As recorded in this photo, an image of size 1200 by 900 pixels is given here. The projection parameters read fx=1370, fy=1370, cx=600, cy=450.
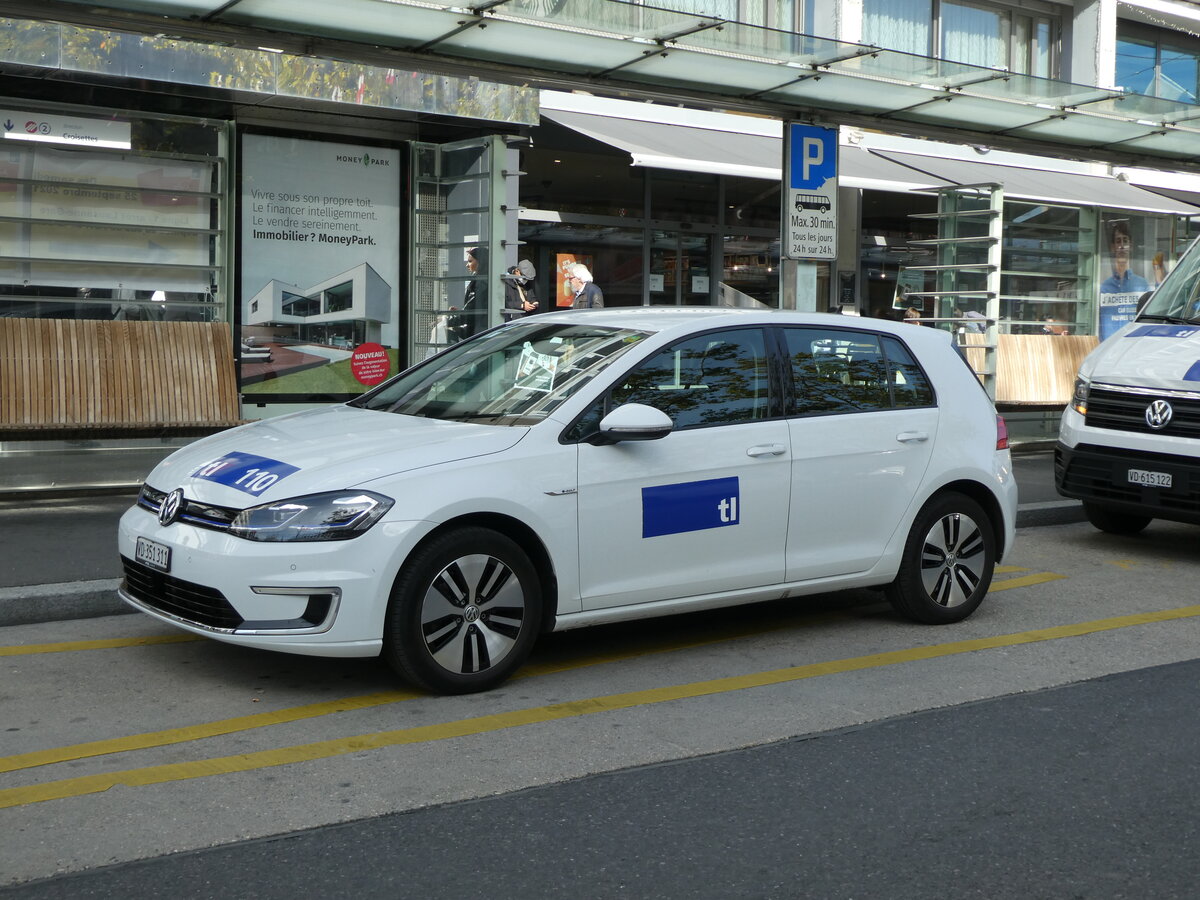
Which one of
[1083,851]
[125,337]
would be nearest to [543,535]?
[1083,851]

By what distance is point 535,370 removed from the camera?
20.0 feet

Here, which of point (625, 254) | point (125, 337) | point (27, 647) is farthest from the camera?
point (625, 254)

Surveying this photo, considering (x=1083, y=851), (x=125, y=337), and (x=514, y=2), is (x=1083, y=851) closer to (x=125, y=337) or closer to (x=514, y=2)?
(x=514, y=2)

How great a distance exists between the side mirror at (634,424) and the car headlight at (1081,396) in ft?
15.1

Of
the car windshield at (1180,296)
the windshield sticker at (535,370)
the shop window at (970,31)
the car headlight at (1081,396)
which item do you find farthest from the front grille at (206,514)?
the shop window at (970,31)

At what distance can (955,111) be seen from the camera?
12.7 meters

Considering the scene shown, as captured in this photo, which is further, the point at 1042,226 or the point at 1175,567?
the point at 1042,226

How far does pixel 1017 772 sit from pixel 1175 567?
15.8ft

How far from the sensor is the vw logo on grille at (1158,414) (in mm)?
8609

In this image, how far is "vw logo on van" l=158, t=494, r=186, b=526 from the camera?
17.6 feet

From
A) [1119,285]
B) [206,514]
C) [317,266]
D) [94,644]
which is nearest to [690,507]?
[206,514]

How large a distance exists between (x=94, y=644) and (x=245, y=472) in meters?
1.52

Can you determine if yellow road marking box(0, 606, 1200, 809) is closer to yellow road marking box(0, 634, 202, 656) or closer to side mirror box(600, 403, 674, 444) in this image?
side mirror box(600, 403, 674, 444)

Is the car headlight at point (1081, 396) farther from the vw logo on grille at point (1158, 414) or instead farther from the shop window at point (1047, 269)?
the shop window at point (1047, 269)
